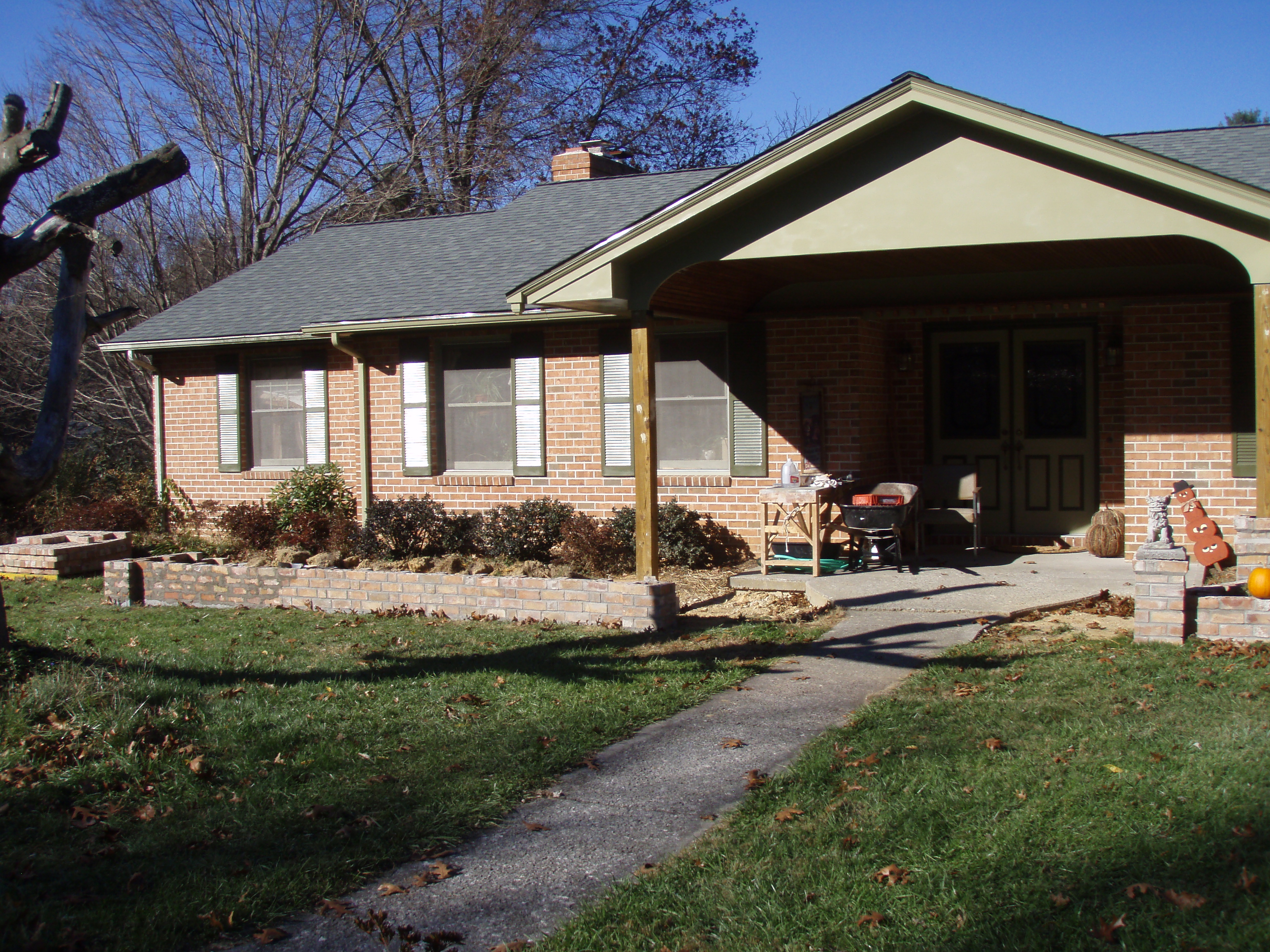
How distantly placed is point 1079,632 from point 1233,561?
3.21m

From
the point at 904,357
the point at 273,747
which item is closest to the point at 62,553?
the point at 273,747

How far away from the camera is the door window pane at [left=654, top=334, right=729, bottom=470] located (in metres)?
12.0

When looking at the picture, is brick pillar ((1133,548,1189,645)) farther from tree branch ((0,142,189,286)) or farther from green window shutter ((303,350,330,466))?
green window shutter ((303,350,330,466))

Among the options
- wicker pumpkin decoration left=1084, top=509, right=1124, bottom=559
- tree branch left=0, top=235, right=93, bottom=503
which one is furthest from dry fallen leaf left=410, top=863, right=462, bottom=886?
wicker pumpkin decoration left=1084, top=509, right=1124, bottom=559

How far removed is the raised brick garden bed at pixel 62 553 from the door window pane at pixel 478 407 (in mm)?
4180

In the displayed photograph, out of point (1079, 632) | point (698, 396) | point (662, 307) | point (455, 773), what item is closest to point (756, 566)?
point (698, 396)

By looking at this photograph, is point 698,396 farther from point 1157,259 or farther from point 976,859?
point 976,859

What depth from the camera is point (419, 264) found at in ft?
48.5

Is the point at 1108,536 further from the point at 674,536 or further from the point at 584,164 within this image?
the point at 584,164

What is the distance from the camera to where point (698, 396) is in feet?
39.7

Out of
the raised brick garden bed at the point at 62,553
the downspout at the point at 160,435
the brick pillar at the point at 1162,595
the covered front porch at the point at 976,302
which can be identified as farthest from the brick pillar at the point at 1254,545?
the downspout at the point at 160,435

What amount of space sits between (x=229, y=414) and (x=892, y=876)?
12.9 metres

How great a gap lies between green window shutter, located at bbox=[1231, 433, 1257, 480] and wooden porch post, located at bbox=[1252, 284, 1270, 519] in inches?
137

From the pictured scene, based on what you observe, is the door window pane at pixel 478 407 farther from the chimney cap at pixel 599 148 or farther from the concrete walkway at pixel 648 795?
the concrete walkway at pixel 648 795
